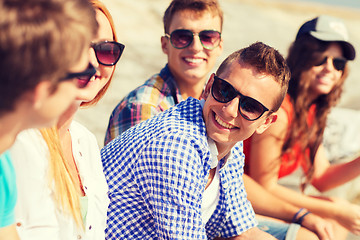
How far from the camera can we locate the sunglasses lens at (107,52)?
2.01 metres

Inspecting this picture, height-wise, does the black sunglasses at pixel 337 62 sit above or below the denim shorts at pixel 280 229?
above

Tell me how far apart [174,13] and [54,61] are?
2.38 m

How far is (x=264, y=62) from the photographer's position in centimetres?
205

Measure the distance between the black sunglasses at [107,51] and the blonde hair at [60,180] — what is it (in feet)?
1.27

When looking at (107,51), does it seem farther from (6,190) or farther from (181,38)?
(181,38)

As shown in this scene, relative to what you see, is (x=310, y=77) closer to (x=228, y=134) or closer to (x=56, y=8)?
(x=228, y=134)

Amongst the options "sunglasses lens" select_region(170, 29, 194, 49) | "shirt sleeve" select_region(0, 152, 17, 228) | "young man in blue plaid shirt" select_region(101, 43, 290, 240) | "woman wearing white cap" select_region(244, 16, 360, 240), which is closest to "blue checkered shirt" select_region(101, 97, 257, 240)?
"young man in blue plaid shirt" select_region(101, 43, 290, 240)

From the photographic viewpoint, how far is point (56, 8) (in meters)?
0.97

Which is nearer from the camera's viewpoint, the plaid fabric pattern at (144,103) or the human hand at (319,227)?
the human hand at (319,227)

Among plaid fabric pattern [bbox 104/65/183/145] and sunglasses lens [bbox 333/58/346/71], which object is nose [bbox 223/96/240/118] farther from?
sunglasses lens [bbox 333/58/346/71]

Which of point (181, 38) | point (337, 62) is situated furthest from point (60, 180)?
point (337, 62)

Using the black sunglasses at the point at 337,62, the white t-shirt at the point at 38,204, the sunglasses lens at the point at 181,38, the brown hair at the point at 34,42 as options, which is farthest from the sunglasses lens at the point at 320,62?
the brown hair at the point at 34,42

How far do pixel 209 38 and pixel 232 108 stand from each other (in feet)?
4.21

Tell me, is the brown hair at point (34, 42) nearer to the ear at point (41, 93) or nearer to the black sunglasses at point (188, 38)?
the ear at point (41, 93)
